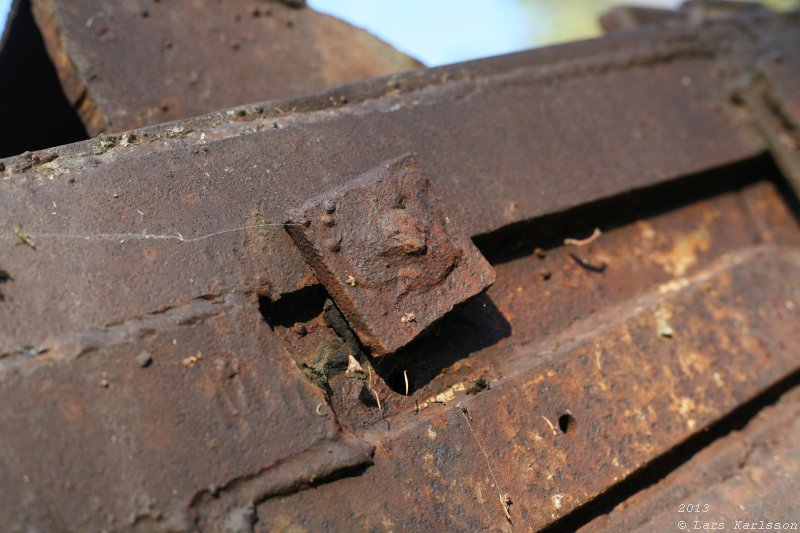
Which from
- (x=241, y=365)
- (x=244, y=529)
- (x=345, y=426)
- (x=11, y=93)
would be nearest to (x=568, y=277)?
(x=345, y=426)

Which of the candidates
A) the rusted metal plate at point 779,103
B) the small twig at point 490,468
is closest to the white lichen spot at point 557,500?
the small twig at point 490,468

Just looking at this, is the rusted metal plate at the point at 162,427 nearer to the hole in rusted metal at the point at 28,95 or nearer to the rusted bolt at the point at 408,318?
the rusted bolt at the point at 408,318

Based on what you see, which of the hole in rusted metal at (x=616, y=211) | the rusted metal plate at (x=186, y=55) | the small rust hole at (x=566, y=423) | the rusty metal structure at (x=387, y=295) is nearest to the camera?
the rusty metal structure at (x=387, y=295)

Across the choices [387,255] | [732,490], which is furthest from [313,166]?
[732,490]

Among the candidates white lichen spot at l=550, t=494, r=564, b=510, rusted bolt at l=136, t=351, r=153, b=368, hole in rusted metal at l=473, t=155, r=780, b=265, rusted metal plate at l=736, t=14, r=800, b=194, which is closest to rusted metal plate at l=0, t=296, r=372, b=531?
rusted bolt at l=136, t=351, r=153, b=368

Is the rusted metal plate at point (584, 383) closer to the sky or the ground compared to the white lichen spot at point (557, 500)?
closer to the sky

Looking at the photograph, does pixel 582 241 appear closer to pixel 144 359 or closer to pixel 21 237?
pixel 144 359
